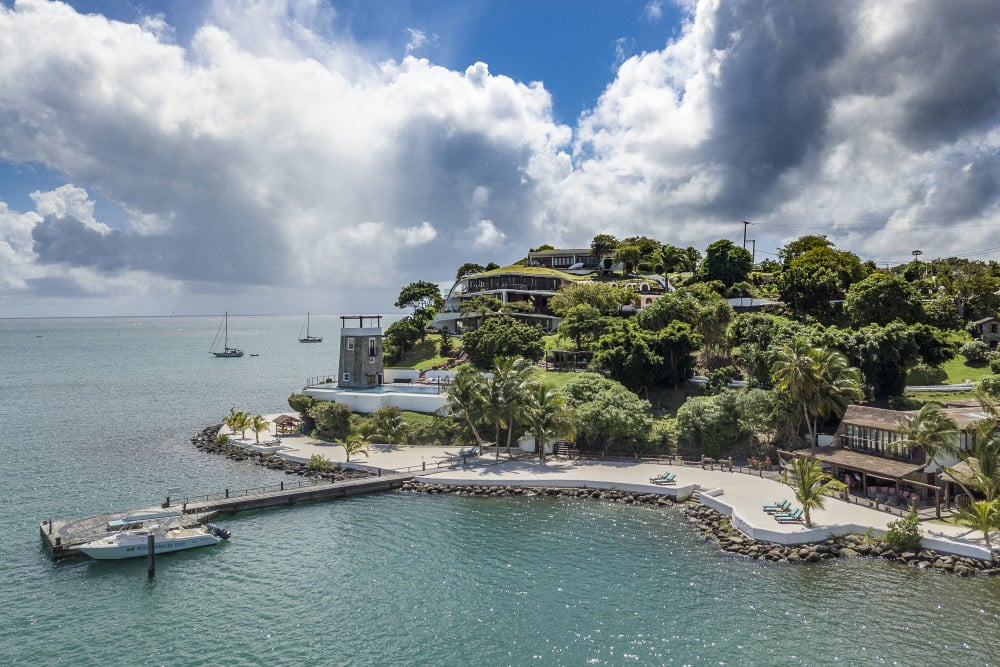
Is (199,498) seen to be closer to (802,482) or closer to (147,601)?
(147,601)

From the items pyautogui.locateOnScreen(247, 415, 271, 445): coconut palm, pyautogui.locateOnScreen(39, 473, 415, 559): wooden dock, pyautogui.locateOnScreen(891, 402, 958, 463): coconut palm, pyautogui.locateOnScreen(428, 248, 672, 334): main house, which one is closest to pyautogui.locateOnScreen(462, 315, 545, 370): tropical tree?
pyautogui.locateOnScreen(428, 248, 672, 334): main house

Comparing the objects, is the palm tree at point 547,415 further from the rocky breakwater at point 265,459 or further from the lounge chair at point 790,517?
the lounge chair at point 790,517

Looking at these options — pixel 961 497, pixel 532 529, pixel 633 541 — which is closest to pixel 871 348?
pixel 961 497

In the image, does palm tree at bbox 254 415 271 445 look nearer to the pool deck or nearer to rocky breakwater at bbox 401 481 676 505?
the pool deck

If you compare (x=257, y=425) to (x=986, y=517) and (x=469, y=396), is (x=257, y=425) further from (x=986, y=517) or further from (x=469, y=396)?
(x=986, y=517)

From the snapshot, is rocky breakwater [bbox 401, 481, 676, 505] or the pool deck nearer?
the pool deck
